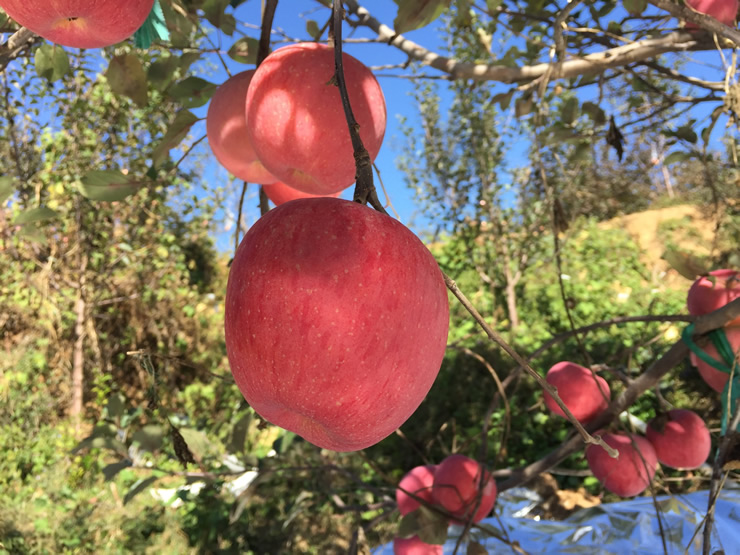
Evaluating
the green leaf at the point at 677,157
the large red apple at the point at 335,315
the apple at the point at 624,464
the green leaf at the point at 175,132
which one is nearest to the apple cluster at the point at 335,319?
the large red apple at the point at 335,315

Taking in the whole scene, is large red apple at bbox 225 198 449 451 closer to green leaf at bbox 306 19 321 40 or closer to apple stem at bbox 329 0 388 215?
apple stem at bbox 329 0 388 215

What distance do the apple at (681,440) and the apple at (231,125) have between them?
0.81 m

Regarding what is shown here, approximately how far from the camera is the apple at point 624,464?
788 mm

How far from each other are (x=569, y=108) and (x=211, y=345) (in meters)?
3.18

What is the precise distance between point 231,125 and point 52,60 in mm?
424

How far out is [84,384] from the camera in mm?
3262

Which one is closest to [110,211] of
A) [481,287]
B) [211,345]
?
[211,345]

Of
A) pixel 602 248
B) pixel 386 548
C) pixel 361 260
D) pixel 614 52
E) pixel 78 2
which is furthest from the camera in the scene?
pixel 602 248

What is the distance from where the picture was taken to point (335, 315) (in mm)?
282

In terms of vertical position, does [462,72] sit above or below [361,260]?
above

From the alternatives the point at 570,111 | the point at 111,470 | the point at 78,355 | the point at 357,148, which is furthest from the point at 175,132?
the point at 78,355

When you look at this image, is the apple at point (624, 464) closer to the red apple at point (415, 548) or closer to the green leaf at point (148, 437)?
the red apple at point (415, 548)

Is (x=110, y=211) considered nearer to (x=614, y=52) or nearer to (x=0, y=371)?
(x=0, y=371)

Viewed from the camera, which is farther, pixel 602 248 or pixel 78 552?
pixel 602 248
